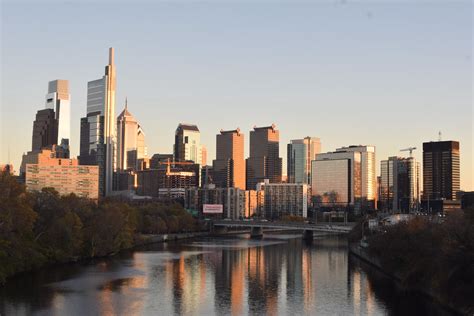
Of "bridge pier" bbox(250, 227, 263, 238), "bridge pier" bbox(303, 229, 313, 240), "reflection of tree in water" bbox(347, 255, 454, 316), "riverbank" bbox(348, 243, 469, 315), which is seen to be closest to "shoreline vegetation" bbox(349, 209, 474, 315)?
"riverbank" bbox(348, 243, 469, 315)

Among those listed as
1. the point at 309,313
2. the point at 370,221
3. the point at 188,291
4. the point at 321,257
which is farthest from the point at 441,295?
the point at 370,221

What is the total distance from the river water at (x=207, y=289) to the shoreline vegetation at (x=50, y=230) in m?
1.77

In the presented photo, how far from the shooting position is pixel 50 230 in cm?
7694

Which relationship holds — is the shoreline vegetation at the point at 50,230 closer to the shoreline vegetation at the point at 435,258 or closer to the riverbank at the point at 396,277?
the riverbank at the point at 396,277

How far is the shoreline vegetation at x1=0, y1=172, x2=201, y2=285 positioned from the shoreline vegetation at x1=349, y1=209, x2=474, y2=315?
118 feet

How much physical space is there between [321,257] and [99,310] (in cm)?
5410

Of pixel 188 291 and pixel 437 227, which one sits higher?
pixel 437 227

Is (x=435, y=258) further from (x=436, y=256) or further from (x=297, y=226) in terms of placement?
(x=297, y=226)

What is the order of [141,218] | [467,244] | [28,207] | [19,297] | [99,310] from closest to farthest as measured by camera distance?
[467,244]
[99,310]
[19,297]
[28,207]
[141,218]

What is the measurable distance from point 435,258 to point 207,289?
71.4ft

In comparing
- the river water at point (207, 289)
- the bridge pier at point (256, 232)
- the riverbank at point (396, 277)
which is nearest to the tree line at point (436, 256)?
the riverbank at point (396, 277)

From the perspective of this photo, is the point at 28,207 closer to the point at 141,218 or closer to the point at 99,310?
the point at 99,310

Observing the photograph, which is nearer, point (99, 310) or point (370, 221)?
point (99, 310)

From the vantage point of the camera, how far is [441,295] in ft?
172
